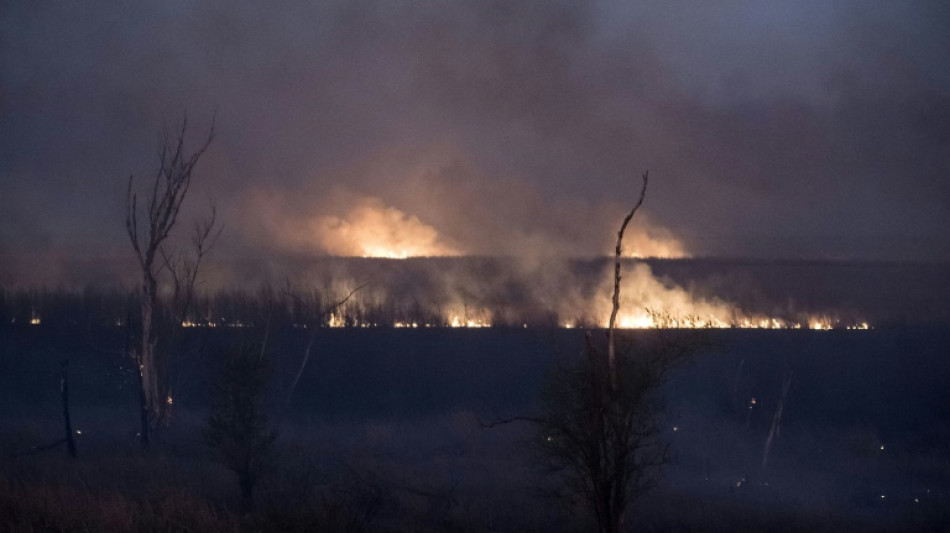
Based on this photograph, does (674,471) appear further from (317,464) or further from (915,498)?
(317,464)

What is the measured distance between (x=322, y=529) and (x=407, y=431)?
21338mm

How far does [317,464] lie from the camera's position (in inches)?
1008

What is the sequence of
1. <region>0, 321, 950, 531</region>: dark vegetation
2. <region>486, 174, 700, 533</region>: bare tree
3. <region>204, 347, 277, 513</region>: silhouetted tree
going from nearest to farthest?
<region>486, 174, 700, 533</region>: bare tree < <region>0, 321, 950, 531</region>: dark vegetation < <region>204, 347, 277, 513</region>: silhouetted tree

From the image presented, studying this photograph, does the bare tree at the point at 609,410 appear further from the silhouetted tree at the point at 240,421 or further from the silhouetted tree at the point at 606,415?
the silhouetted tree at the point at 240,421

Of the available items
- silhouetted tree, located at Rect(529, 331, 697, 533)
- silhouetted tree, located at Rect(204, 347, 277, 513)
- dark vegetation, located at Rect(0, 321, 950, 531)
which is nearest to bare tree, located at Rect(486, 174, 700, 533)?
silhouetted tree, located at Rect(529, 331, 697, 533)

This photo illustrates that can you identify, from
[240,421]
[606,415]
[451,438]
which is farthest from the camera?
[451,438]

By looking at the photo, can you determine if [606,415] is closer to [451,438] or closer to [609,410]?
[609,410]

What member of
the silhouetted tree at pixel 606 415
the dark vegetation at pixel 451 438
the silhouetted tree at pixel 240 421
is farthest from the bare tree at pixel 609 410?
the silhouetted tree at pixel 240 421

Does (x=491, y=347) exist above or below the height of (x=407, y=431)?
above

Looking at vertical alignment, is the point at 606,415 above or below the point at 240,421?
above

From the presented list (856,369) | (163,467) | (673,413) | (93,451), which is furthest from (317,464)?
(856,369)

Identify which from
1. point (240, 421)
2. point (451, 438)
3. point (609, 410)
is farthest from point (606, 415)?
point (451, 438)

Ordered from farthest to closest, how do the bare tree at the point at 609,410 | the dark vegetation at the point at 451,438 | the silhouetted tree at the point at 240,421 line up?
the silhouetted tree at the point at 240,421 < the dark vegetation at the point at 451,438 < the bare tree at the point at 609,410

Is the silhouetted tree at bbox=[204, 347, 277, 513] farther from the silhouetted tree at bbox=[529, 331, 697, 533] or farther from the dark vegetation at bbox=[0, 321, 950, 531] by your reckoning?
the silhouetted tree at bbox=[529, 331, 697, 533]
